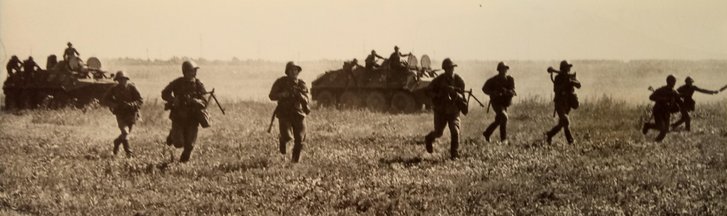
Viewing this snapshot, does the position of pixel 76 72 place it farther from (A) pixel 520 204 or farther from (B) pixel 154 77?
(B) pixel 154 77

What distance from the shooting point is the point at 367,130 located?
16.8 metres

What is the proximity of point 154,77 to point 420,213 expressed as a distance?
42.2 m

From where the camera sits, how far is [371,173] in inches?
409

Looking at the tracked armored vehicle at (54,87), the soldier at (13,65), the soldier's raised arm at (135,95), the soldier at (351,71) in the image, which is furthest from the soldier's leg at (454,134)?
the soldier at (13,65)

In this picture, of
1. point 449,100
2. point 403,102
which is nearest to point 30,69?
point 403,102

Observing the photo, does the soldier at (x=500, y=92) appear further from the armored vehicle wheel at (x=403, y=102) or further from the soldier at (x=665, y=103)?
the armored vehicle wheel at (x=403, y=102)

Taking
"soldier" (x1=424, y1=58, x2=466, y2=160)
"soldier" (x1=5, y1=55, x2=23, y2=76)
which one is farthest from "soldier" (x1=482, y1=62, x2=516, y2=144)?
"soldier" (x1=5, y1=55, x2=23, y2=76)

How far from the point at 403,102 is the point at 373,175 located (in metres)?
14.0

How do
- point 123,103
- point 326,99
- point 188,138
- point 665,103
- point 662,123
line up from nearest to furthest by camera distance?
point 188,138 → point 123,103 → point 662,123 → point 665,103 → point 326,99

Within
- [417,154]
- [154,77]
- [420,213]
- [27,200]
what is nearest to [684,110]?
[417,154]

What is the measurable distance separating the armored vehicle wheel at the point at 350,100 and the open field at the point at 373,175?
834 cm

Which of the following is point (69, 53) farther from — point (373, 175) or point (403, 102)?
point (373, 175)

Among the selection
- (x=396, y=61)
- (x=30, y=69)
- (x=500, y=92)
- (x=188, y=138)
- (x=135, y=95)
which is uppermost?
(x=396, y=61)

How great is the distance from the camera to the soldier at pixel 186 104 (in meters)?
11.4
